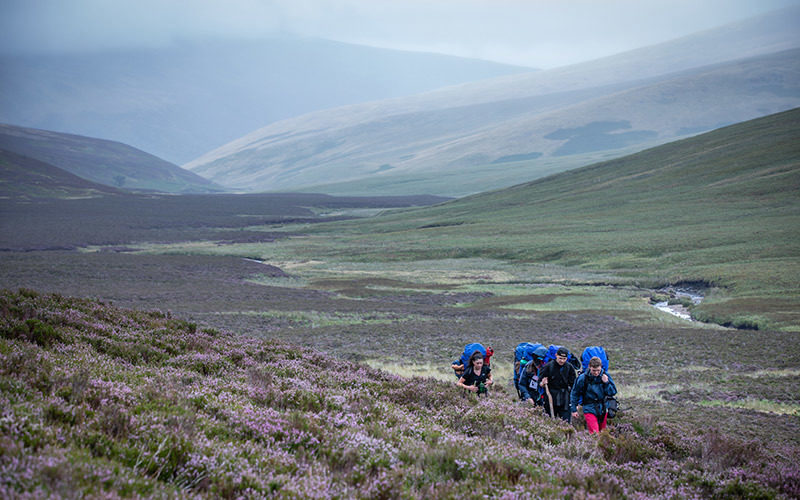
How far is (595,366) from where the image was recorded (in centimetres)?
1059

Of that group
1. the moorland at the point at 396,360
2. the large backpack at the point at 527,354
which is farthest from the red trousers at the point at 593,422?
the large backpack at the point at 527,354

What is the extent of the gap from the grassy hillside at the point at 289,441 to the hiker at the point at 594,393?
16.3 inches

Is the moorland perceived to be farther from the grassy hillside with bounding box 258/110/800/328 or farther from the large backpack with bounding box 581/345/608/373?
the large backpack with bounding box 581/345/608/373

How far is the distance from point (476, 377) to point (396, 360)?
11512mm

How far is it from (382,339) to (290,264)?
4711 centimetres

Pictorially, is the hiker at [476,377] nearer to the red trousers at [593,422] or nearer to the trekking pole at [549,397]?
the trekking pole at [549,397]

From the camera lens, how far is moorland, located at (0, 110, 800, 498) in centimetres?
571

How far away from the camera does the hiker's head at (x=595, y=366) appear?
10.5 metres

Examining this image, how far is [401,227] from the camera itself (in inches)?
4601

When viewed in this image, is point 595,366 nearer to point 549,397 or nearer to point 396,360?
point 549,397

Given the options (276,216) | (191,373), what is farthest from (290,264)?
(276,216)

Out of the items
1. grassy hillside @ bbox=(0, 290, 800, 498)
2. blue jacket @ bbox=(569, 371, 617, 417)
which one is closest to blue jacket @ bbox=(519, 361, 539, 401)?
grassy hillside @ bbox=(0, 290, 800, 498)

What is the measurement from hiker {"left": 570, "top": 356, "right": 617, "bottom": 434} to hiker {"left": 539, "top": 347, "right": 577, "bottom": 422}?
45cm

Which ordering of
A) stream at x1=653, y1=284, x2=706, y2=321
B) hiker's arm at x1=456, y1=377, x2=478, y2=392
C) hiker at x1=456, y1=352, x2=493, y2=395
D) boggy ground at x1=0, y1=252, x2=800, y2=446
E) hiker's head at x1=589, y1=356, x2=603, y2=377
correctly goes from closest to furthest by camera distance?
hiker's head at x1=589, y1=356, x2=603, y2=377 → hiker's arm at x1=456, y1=377, x2=478, y2=392 → hiker at x1=456, y1=352, x2=493, y2=395 → boggy ground at x1=0, y1=252, x2=800, y2=446 → stream at x1=653, y1=284, x2=706, y2=321
